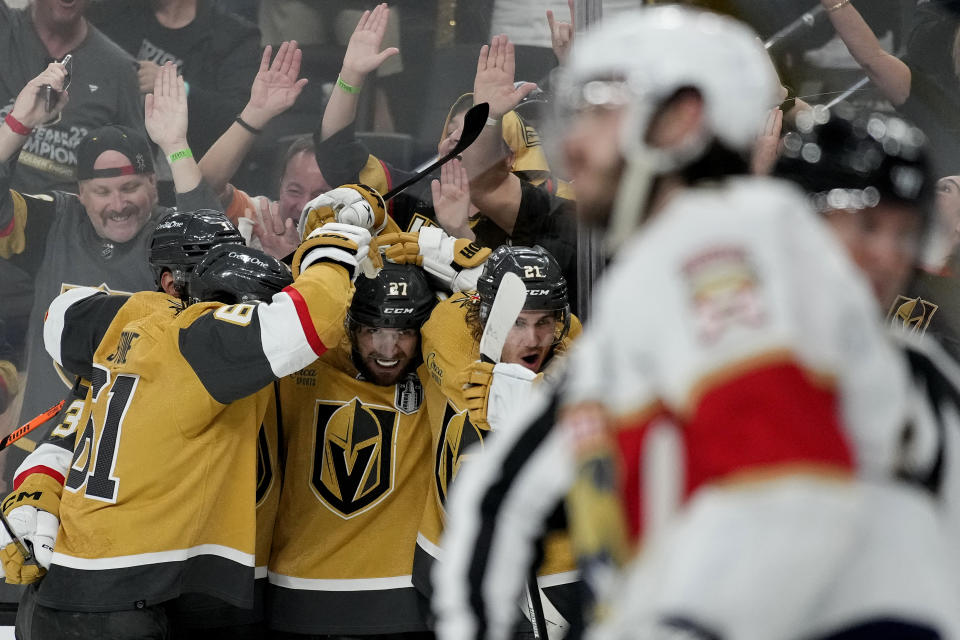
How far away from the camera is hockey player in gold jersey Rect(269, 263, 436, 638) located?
9.16ft

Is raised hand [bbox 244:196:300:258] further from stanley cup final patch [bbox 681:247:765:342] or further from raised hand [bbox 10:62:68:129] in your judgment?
stanley cup final patch [bbox 681:247:765:342]

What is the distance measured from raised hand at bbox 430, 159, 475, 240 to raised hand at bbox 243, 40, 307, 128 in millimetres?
665

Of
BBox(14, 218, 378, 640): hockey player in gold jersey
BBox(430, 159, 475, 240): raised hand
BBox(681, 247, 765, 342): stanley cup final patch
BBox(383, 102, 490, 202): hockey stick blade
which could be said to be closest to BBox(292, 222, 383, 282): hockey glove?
BBox(14, 218, 378, 640): hockey player in gold jersey

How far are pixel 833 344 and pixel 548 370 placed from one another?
5.62 ft

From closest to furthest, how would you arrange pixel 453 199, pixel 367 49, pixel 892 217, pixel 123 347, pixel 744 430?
pixel 744 430
pixel 892 217
pixel 123 347
pixel 453 199
pixel 367 49

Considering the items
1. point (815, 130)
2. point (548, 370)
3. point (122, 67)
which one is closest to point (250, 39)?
point (122, 67)

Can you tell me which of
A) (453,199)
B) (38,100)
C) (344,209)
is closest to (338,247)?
(344,209)

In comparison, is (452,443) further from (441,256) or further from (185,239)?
(185,239)

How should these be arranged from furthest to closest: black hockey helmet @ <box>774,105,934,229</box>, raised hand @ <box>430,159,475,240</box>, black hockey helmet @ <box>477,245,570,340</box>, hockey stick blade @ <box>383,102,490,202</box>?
1. raised hand @ <box>430,159,475,240</box>
2. hockey stick blade @ <box>383,102,490,202</box>
3. black hockey helmet @ <box>477,245,570,340</box>
4. black hockey helmet @ <box>774,105,934,229</box>

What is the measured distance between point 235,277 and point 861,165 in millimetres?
1813

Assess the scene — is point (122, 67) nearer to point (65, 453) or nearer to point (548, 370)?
point (65, 453)

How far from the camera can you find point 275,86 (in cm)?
392

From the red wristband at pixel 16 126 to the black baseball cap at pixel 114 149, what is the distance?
19cm

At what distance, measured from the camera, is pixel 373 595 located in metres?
2.80
